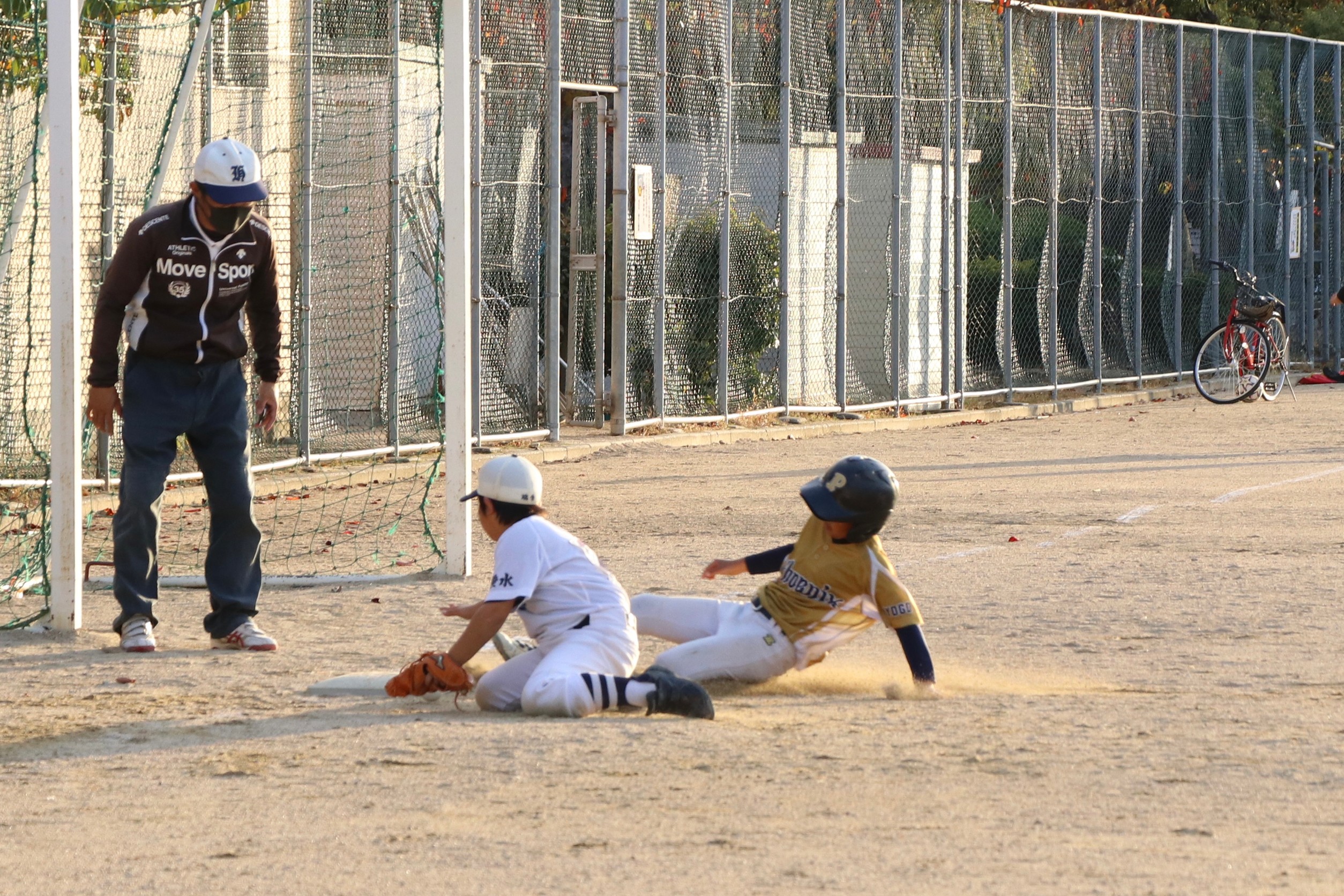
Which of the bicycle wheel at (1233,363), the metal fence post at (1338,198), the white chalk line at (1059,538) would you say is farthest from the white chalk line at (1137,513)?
the metal fence post at (1338,198)

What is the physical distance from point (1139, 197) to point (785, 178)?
241 inches

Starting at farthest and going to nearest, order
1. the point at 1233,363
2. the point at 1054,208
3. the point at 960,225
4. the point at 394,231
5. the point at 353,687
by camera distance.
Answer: the point at 1054,208 < the point at 1233,363 < the point at 960,225 < the point at 394,231 < the point at 353,687

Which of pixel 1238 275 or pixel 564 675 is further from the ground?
pixel 1238 275

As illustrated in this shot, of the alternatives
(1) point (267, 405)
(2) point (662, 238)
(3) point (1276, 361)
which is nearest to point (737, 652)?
(1) point (267, 405)

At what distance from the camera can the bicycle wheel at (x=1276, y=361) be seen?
68.7ft

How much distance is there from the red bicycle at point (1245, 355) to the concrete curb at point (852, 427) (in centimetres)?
104

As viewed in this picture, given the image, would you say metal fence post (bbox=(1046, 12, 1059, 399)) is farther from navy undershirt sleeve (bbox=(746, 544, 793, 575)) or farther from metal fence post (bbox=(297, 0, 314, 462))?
navy undershirt sleeve (bbox=(746, 544, 793, 575))

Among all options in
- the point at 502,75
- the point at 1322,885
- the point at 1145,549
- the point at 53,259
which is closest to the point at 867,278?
the point at 502,75

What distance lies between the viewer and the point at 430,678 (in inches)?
255

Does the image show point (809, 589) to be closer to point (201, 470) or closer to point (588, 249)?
point (201, 470)

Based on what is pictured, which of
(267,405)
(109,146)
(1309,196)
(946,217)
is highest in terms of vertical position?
(1309,196)

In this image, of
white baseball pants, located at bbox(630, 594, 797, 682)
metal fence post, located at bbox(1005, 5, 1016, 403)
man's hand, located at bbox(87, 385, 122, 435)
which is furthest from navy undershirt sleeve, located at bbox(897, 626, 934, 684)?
metal fence post, located at bbox(1005, 5, 1016, 403)

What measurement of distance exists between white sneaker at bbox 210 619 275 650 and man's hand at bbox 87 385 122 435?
0.94 meters

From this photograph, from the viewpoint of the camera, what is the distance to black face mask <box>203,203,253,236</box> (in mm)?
7434
